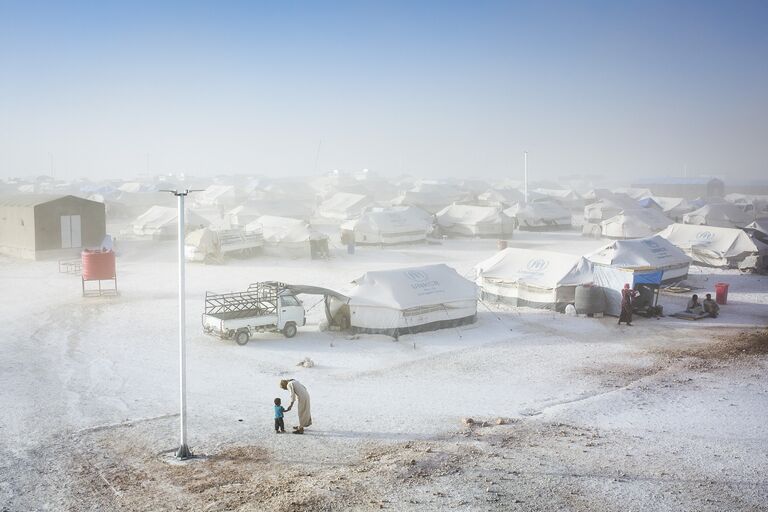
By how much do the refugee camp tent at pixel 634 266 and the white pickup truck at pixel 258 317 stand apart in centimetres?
1328

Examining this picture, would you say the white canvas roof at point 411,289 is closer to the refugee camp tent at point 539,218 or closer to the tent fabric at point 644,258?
the tent fabric at point 644,258

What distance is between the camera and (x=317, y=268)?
139 ft

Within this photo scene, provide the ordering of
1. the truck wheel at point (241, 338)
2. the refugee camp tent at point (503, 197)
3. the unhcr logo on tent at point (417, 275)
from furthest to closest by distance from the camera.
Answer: the refugee camp tent at point (503, 197), the unhcr logo on tent at point (417, 275), the truck wheel at point (241, 338)

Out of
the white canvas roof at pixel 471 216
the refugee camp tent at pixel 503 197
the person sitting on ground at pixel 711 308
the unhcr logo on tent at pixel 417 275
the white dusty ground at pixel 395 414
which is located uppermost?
the refugee camp tent at pixel 503 197

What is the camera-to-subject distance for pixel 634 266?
33438 millimetres

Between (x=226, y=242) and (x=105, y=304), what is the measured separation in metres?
13.4

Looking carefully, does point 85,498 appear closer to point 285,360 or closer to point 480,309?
point 285,360

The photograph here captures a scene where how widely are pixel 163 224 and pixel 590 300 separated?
120ft

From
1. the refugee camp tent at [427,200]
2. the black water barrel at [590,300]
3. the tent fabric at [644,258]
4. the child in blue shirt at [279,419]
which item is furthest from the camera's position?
the refugee camp tent at [427,200]

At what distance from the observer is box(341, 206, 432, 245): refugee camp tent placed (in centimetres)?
5375

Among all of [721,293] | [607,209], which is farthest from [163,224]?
[607,209]

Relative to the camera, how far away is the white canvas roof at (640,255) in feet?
110

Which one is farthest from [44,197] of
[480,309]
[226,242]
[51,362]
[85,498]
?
[85,498]

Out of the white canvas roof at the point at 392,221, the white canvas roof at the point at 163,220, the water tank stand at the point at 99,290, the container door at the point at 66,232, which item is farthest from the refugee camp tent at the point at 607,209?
the water tank stand at the point at 99,290
